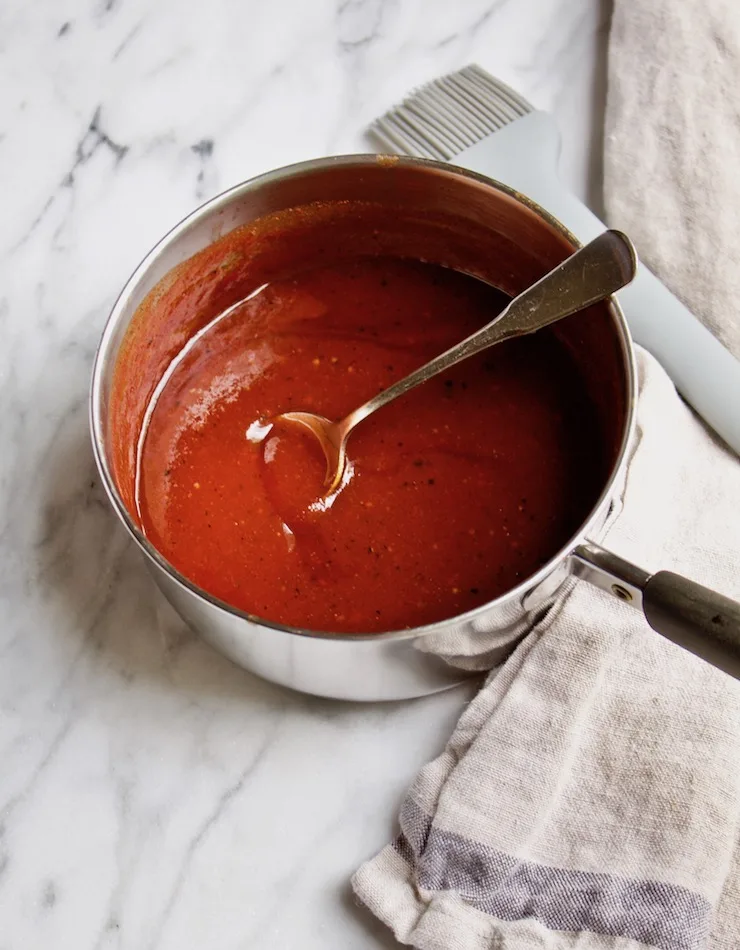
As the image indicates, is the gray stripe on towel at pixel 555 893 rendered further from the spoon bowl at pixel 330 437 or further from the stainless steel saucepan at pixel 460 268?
the spoon bowl at pixel 330 437

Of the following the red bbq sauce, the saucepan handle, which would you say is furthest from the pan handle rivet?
the red bbq sauce

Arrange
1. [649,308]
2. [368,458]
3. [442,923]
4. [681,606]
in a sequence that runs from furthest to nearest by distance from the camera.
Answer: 1. [649,308]
2. [368,458]
3. [442,923]
4. [681,606]

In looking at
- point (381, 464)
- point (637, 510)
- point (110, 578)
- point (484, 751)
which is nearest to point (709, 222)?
point (637, 510)

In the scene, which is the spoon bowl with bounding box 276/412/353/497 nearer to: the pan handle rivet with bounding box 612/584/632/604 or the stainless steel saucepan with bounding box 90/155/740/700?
the stainless steel saucepan with bounding box 90/155/740/700

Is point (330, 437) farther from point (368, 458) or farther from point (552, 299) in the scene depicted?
point (552, 299)

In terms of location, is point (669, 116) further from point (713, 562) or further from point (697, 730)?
point (697, 730)

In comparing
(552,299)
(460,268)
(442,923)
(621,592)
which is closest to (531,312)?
(552,299)
